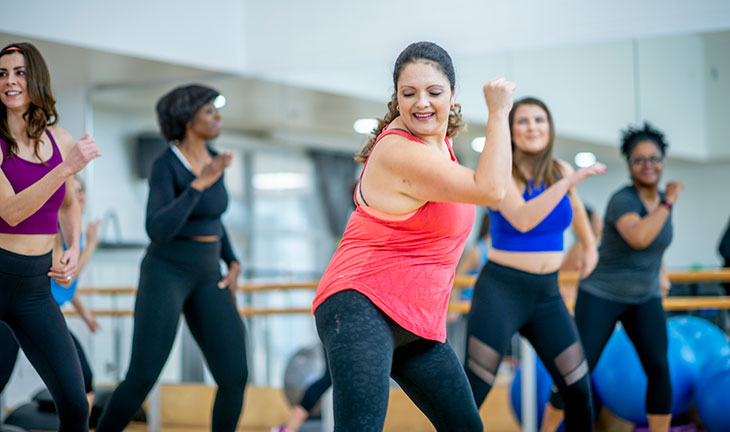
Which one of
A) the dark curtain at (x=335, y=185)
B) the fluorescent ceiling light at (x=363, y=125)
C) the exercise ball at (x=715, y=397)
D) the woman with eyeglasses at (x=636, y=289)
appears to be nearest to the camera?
the woman with eyeglasses at (x=636, y=289)

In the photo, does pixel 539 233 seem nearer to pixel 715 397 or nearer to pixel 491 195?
pixel 491 195

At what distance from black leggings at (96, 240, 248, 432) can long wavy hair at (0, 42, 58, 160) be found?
0.63 metres

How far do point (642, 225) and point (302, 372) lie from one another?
2.81 m

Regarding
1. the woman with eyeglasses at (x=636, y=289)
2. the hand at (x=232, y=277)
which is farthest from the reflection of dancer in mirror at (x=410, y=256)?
the woman with eyeglasses at (x=636, y=289)

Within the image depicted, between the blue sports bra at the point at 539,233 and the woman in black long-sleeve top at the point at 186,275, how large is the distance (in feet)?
3.42

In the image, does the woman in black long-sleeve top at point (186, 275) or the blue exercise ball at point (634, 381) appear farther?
the blue exercise ball at point (634, 381)

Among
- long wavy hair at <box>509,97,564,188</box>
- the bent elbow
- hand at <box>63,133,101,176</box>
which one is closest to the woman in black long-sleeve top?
hand at <box>63,133,101,176</box>

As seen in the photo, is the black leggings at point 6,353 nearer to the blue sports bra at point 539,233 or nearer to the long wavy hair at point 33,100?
the long wavy hair at point 33,100

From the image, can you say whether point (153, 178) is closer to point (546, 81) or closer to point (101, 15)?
point (101, 15)

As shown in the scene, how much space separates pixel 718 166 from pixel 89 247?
10.9 feet

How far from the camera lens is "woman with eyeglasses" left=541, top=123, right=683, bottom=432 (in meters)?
3.29

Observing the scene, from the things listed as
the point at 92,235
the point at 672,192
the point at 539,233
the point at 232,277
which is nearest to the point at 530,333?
the point at 539,233

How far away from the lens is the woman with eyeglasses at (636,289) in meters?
3.29

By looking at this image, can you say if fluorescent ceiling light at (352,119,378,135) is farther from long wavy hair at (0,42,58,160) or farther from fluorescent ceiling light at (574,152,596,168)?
long wavy hair at (0,42,58,160)
